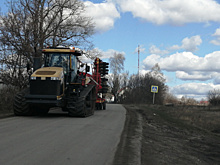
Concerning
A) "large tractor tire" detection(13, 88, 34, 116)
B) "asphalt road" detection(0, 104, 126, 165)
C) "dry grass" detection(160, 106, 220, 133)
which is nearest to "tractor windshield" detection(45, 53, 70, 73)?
"large tractor tire" detection(13, 88, 34, 116)

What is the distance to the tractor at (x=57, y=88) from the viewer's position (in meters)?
13.8

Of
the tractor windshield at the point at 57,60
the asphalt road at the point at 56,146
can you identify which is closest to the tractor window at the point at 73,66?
the tractor windshield at the point at 57,60

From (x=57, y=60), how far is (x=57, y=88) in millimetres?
2218

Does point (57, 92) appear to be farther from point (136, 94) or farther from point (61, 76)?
point (136, 94)

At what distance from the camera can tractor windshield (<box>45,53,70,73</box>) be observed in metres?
15.5

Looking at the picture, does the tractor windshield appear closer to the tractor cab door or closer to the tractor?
the tractor

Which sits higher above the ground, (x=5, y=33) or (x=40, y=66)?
(x=5, y=33)

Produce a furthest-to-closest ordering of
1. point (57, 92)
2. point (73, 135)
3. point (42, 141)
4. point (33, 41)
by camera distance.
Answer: point (33, 41) → point (57, 92) → point (73, 135) → point (42, 141)

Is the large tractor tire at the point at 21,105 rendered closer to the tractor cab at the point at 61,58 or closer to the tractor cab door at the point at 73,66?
the tractor cab at the point at 61,58

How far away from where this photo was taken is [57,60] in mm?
15539

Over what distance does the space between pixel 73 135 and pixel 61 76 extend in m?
5.89

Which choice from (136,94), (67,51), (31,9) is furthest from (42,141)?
(136,94)

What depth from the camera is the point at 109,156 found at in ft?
20.8

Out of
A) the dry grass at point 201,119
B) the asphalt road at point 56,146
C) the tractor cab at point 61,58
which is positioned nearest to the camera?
the asphalt road at point 56,146
